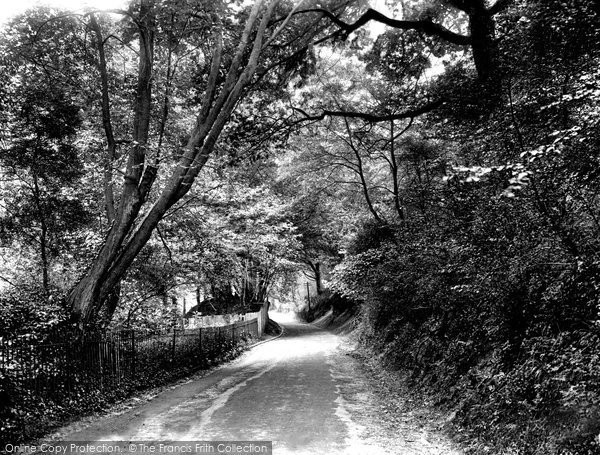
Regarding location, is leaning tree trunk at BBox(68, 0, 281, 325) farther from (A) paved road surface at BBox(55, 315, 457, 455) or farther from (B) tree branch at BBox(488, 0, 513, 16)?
(B) tree branch at BBox(488, 0, 513, 16)

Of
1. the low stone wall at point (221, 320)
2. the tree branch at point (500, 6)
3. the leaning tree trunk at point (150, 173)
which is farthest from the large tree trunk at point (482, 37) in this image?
the low stone wall at point (221, 320)

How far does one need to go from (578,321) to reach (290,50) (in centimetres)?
975

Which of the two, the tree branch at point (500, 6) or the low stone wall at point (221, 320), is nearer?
the tree branch at point (500, 6)

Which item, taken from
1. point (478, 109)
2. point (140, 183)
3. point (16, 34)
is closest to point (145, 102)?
point (140, 183)

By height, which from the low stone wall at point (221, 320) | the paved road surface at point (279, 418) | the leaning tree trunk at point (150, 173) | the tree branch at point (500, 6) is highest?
the tree branch at point (500, 6)

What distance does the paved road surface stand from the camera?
6191mm

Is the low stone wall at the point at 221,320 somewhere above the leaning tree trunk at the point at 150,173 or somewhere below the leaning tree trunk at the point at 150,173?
below

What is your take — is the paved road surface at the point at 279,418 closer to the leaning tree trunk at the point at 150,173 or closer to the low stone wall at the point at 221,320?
the leaning tree trunk at the point at 150,173

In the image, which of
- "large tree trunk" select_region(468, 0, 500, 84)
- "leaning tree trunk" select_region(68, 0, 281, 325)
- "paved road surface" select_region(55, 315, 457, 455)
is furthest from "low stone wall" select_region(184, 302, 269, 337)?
"large tree trunk" select_region(468, 0, 500, 84)

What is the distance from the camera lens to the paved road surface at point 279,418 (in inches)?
244

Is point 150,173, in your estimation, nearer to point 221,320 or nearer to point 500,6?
point 500,6

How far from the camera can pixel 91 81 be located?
494 inches

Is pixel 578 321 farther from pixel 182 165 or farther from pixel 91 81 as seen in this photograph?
pixel 91 81

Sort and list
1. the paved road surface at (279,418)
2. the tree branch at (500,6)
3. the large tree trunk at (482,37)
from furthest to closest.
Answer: the tree branch at (500,6), the large tree trunk at (482,37), the paved road surface at (279,418)
